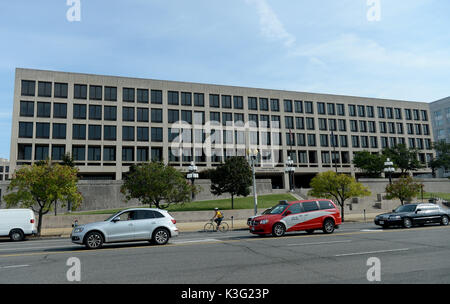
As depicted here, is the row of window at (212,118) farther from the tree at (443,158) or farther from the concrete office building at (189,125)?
the tree at (443,158)

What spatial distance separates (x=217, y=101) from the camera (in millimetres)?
64250

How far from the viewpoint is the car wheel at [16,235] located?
19386 mm

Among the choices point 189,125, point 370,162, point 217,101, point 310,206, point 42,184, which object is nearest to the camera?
point 310,206

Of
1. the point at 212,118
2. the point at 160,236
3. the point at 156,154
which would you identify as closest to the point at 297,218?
the point at 160,236

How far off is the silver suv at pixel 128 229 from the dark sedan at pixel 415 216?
13.1 metres

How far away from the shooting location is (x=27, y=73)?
5294 centimetres

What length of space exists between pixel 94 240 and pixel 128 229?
4.39 ft

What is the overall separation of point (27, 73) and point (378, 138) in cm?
7106

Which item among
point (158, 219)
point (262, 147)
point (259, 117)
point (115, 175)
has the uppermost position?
point (259, 117)

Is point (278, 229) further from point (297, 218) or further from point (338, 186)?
point (338, 186)

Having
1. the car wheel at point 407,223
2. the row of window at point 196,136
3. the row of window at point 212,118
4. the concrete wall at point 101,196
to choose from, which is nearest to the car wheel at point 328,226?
the car wheel at point 407,223
